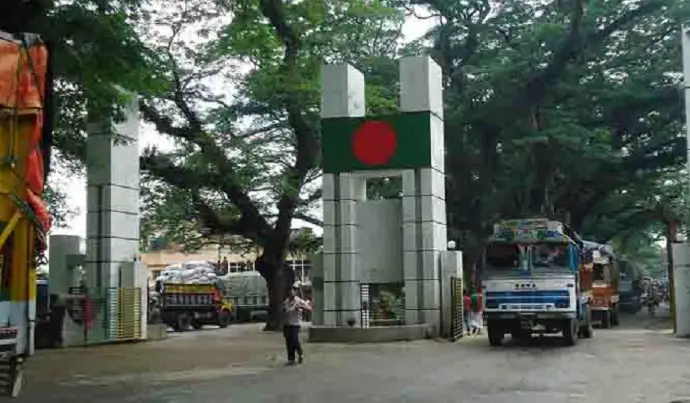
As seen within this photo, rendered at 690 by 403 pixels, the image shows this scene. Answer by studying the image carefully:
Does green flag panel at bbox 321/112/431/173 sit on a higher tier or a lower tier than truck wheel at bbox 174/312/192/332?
higher

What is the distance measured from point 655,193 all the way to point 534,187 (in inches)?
364

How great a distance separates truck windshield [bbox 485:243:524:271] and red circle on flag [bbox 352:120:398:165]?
15.6 ft

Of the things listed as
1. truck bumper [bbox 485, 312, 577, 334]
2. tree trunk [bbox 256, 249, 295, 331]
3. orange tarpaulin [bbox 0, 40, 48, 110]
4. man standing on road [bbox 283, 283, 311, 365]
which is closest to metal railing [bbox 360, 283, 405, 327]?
truck bumper [bbox 485, 312, 577, 334]

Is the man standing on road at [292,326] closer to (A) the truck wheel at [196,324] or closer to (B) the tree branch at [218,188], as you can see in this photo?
(B) the tree branch at [218,188]

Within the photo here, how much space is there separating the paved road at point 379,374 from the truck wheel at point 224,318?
57.2 ft

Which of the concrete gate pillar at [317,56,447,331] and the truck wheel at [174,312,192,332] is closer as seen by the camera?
the concrete gate pillar at [317,56,447,331]

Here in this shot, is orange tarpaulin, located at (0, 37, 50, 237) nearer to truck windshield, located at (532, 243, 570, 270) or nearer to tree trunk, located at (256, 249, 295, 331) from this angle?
truck windshield, located at (532, 243, 570, 270)

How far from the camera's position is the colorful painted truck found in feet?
21.2

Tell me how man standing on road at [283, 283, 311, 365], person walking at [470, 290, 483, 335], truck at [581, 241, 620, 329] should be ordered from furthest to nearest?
truck at [581, 241, 620, 329], person walking at [470, 290, 483, 335], man standing on road at [283, 283, 311, 365]

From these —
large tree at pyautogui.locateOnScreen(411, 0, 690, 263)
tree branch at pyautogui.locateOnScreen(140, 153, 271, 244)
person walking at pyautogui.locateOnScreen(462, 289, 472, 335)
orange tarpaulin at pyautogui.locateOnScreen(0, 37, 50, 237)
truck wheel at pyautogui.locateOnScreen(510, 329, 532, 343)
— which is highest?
large tree at pyautogui.locateOnScreen(411, 0, 690, 263)

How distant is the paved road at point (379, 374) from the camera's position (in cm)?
1199

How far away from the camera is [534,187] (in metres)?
34.2

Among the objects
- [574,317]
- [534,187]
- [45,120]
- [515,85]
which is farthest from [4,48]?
[534,187]

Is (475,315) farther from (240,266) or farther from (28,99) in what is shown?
(240,266)
